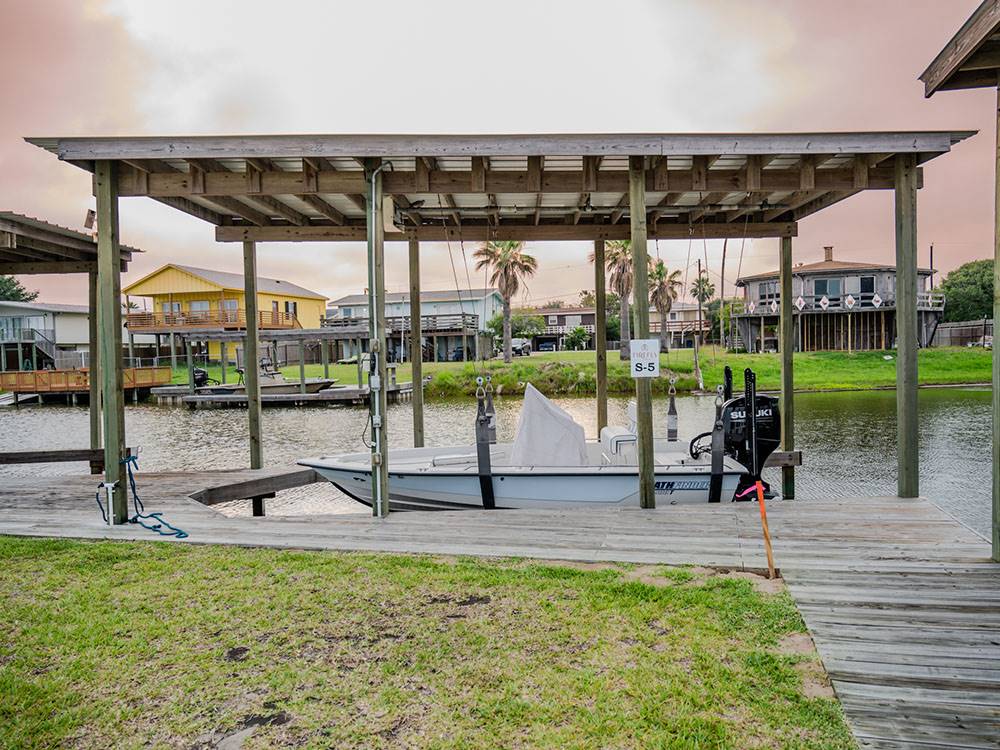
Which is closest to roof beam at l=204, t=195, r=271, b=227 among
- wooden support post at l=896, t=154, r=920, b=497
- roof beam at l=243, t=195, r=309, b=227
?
roof beam at l=243, t=195, r=309, b=227

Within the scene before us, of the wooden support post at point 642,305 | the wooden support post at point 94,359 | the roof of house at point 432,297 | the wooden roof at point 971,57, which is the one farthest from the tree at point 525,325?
the wooden roof at point 971,57

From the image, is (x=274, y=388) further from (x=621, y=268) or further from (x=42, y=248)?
(x=42, y=248)

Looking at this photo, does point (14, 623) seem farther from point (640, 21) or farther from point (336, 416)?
point (640, 21)

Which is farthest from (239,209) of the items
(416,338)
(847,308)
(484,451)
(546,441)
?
(847,308)

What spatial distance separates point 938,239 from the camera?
61906mm

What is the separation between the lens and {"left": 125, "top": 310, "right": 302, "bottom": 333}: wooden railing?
136ft

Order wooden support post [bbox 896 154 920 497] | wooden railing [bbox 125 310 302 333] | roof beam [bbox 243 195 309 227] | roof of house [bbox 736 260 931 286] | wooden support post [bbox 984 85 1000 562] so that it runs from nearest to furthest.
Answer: wooden support post [bbox 984 85 1000 562]
wooden support post [bbox 896 154 920 497]
roof beam [bbox 243 195 309 227]
wooden railing [bbox 125 310 302 333]
roof of house [bbox 736 260 931 286]

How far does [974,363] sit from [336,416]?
33259mm

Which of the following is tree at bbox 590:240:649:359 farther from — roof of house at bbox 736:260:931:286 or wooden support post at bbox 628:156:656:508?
wooden support post at bbox 628:156:656:508

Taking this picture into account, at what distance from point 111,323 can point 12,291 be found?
73.1m

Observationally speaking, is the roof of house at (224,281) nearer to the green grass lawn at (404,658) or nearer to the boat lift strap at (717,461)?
the boat lift strap at (717,461)

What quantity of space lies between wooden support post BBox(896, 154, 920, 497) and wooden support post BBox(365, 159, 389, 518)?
5.18m

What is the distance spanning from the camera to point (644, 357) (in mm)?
6590

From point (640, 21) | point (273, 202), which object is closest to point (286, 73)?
point (640, 21)
